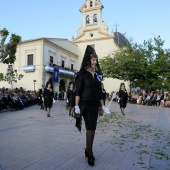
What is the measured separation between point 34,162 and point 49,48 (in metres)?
34.3

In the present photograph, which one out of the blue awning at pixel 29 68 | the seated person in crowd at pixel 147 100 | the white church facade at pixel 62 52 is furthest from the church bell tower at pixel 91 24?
the seated person in crowd at pixel 147 100

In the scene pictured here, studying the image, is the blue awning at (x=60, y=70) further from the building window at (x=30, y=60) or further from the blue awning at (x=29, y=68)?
the building window at (x=30, y=60)

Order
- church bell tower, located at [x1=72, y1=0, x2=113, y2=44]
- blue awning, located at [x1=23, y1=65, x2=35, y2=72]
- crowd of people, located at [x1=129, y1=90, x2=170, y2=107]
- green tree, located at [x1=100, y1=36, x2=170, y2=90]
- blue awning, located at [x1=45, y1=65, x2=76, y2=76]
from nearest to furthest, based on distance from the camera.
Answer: crowd of people, located at [x1=129, y1=90, x2=170, y2=107], green tree, located at [x1=100, y1=36, x2=170, y2=90], blue awning, located at [x1=45, y1=65, x2=76, y2=76], blue awning, located at [x1=23, y1=65, x2=35, y2=72], church bell tower, located at [x1=72, y1=0, x2=113, y2=44]

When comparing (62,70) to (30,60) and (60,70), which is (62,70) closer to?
(60,70)

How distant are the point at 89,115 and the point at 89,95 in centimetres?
36

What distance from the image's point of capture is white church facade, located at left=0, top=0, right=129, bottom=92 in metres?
36.2

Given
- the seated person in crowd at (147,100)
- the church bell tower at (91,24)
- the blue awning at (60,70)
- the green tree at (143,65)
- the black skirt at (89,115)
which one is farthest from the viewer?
the church bell tower at (91,24)

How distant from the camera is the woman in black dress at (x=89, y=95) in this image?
428 cm

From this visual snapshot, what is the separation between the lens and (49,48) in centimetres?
3731

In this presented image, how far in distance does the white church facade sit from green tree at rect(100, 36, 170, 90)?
9.90 m

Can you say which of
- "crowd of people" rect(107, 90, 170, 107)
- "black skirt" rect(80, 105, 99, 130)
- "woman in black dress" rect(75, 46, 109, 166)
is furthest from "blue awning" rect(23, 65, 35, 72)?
"black skirt" rect(80, 105, 99, 130)

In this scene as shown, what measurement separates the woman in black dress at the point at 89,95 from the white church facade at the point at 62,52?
31696 millimetres

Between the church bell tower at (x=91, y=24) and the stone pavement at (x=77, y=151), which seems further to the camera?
the church bell tower at (x=91, y=24)

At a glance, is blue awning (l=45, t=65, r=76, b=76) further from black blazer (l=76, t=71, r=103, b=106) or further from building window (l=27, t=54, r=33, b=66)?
black blazer (l=76, t=71, r=103, b=106)
